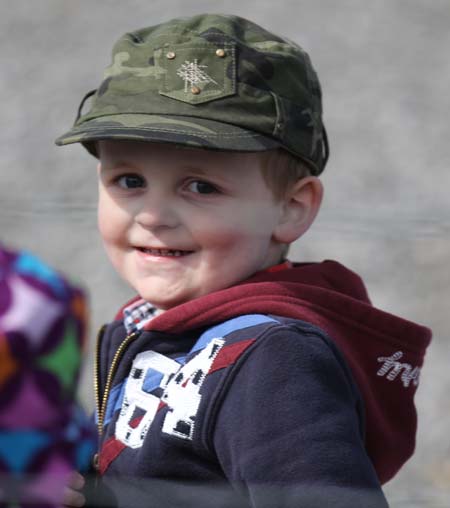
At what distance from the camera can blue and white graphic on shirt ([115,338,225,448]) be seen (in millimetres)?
997

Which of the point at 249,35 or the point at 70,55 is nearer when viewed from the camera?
the point at 249,35

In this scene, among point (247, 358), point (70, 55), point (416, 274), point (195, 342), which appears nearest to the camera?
point (247, 358)

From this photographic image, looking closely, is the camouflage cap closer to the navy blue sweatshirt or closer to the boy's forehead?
the boy's forehead

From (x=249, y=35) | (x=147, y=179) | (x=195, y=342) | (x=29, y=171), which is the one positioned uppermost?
(x=249, y=35)

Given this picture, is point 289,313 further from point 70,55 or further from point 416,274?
point 70,55

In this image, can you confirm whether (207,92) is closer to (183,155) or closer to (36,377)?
(183,155)

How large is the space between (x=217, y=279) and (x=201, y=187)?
0.09 metres

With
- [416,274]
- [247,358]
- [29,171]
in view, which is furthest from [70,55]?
[247,358]

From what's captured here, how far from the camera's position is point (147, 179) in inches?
42.8

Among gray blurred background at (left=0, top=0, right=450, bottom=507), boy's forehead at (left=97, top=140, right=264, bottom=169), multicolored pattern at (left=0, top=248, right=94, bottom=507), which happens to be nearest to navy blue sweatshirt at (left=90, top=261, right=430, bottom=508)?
boy's forehead at (left=97, top=140, right=264, bottom=169)

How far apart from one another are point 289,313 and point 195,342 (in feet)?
0.32

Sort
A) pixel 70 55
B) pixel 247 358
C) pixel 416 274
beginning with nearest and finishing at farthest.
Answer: pixel 247 358
pixel 416 274
pixel 70 55

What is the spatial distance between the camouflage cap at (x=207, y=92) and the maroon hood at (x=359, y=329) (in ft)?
0.43

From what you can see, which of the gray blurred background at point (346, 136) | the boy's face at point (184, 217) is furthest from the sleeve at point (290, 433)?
the gray blurred background at point (346, 136)
